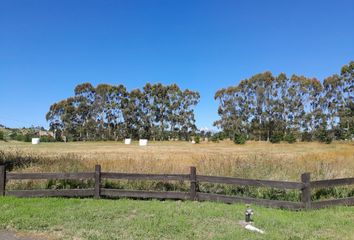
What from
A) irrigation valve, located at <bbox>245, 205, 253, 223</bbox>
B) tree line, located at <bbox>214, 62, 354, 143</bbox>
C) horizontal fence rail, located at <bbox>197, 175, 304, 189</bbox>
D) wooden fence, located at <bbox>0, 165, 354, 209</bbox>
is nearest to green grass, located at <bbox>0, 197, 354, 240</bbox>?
irrigation valve, located at <bbox>245, 205, 253, 223</bbox>

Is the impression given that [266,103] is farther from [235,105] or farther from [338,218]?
[338,218]

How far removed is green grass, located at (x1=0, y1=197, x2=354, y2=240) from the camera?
265 inches

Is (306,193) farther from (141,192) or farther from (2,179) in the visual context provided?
(2,179)

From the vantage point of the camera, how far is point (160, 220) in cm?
763

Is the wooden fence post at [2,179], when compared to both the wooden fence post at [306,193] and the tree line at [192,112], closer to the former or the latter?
the wooden fence post at [306,193]

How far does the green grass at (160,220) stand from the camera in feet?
22.1

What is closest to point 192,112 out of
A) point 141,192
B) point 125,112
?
point 125,112

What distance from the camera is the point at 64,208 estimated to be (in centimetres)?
877

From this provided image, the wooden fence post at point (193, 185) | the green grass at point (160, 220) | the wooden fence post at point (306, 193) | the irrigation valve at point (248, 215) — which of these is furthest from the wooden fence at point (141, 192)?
the irrigation valve at point (248, 215)

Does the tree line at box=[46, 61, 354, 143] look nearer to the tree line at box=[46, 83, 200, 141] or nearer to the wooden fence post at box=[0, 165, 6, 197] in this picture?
the tree line at box=[46, 83, 200, 141]

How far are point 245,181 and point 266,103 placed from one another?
218ft

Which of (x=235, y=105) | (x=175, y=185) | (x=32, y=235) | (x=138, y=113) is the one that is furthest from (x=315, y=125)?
(x=32, y=235)

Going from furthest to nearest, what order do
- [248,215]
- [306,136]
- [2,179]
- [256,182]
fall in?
[306,136]
[2,179]
[256,182]
[248,215]

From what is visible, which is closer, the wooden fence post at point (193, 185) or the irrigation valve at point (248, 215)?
the irrigation valve at point (248, 215)
